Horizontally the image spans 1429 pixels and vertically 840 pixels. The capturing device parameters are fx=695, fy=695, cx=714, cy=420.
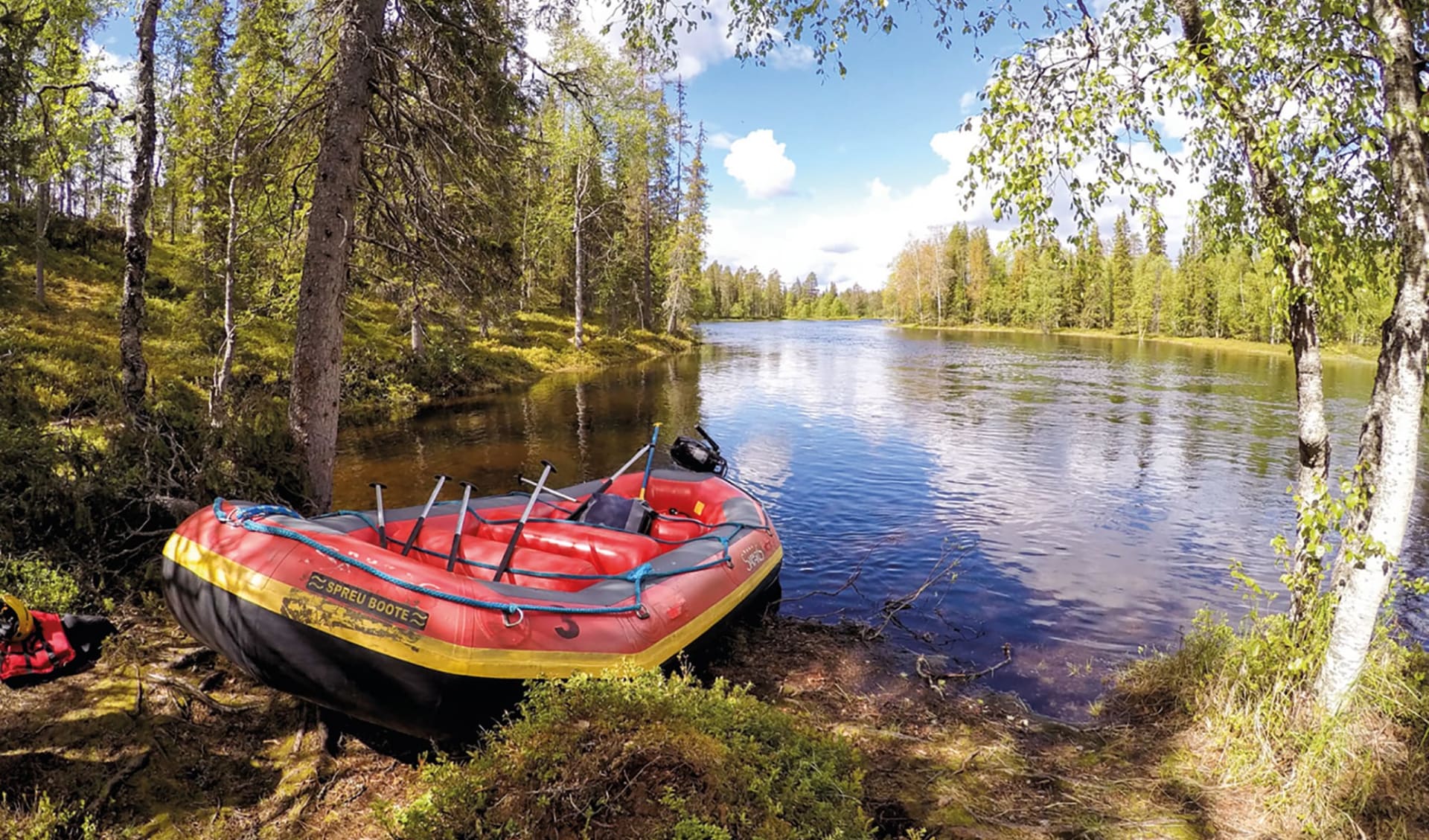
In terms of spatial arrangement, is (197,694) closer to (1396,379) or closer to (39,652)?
(39,652)

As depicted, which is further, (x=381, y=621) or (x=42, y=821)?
(x=381, y=621)

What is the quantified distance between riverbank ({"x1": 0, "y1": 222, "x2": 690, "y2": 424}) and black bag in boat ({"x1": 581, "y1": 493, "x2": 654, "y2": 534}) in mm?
4180

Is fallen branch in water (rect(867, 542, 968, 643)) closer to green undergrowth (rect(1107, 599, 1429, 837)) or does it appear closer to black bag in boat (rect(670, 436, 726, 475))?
green undergrowth (rect(1107, 599, 1429, 837))

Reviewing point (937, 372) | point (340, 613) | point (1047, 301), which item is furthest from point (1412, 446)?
point (1047, 301)

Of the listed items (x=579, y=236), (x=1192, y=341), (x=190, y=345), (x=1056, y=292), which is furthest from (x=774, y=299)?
(x=190, y=345)

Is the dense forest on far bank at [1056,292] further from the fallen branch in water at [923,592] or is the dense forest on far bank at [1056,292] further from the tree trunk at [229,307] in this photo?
the tree trunk at [229,307]

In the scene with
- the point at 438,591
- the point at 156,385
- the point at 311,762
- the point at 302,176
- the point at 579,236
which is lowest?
the point at 311,762

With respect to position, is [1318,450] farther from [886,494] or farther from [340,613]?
[886,494]

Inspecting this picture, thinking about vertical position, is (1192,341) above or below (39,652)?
above

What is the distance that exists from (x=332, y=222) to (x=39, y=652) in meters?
4.31

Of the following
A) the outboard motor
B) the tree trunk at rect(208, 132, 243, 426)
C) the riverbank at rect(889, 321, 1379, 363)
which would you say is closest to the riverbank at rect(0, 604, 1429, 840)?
the outboard motor

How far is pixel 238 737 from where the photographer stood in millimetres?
4348

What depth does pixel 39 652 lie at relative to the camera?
4.25 meters

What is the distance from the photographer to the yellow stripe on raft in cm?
413
